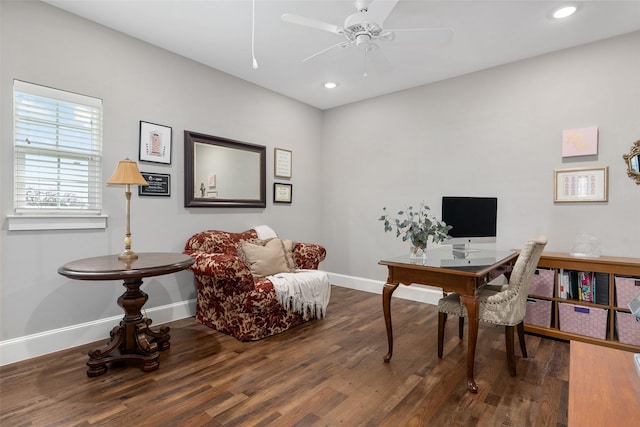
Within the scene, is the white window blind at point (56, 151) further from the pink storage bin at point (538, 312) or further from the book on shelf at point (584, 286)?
the book on shelf at point (584, 286)

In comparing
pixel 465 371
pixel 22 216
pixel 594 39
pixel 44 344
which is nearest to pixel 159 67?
pixel 22 216

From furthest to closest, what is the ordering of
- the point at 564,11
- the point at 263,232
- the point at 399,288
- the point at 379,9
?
the point at 399,288 → the point at 263,232 → the point at 564,11 → the point at 379,9

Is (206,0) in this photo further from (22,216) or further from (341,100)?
(341,100)

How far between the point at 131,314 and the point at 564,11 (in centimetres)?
408

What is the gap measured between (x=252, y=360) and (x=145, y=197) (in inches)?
72.8

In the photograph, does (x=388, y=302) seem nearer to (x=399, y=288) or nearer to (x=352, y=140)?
(x=399, y=288)

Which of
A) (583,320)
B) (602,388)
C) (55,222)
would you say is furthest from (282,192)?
(602,388)

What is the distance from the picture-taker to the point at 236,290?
2795mm

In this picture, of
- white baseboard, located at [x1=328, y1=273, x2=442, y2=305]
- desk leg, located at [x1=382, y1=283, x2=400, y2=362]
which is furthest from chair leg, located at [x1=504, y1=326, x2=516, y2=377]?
white baseboard, located at [x1=328, y1=273, x2=442, y2=305]

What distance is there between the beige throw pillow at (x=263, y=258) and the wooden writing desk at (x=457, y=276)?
124 centimetres

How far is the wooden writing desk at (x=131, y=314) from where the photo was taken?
7.08 feet

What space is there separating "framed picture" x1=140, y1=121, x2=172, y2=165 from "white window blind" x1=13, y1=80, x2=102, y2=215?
1.16 ft

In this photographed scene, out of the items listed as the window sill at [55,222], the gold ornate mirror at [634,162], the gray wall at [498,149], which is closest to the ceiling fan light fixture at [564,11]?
the gray wall at [498,149]

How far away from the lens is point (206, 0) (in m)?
2.45
